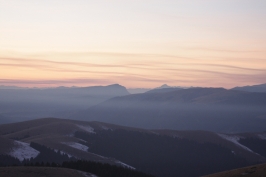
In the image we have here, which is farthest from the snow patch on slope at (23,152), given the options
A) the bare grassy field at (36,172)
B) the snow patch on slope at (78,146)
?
the bare grassy field at (36,172)

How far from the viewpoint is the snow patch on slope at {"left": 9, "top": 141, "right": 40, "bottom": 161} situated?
11356 centimetres

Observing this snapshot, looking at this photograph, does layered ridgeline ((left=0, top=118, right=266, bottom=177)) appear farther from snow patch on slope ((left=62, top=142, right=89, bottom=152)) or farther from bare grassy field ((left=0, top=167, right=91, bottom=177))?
bare grassy field ((left=0, top=167, right=91, bottom=177))

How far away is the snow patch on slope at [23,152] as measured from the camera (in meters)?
114

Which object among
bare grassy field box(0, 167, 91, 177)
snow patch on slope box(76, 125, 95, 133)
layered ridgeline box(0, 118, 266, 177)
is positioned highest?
bare grassy field box(0, 167, 91, 177)

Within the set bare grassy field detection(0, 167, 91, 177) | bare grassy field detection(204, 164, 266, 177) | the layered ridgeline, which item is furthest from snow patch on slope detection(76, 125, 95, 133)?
bare grassy field detection(204, 164, 266, 177)

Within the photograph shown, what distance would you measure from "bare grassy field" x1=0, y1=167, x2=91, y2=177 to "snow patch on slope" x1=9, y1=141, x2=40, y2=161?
178ft

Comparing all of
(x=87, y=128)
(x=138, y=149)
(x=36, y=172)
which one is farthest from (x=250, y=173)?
(x=87, y=128)

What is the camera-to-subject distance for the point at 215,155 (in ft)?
613

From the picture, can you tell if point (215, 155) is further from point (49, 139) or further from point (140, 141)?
point (49, 139)

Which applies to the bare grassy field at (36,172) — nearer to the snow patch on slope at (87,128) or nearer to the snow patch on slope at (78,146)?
the snow patch on slope at (78,146)

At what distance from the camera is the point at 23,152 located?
11769 centimetres

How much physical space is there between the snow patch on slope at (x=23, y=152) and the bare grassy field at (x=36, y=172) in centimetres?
5421

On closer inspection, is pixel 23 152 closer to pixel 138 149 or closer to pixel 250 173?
pixel 138 149

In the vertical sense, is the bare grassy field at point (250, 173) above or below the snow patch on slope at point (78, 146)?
above
